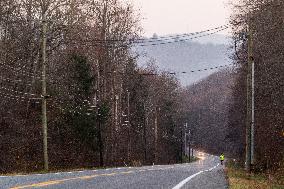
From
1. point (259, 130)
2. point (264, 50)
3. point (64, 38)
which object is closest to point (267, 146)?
point (259, 130)

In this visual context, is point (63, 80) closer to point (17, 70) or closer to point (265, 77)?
point (17, 70)

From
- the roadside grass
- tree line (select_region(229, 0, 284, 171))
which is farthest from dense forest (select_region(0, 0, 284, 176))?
the roadside grass

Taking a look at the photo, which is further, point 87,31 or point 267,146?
point 87,31

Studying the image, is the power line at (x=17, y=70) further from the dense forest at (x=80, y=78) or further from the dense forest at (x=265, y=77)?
the dense forest at (x=265, y=77)

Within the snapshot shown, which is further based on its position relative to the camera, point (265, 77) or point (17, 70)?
point (17, 70)

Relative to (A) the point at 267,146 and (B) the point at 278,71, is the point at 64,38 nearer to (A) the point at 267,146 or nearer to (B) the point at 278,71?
(B) the point at 278,71

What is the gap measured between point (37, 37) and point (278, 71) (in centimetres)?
2024

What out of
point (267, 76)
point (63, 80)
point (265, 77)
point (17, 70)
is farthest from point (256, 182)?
point (63, 80)

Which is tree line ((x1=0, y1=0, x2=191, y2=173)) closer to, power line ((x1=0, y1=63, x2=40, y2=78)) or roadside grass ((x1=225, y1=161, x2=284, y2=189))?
power line ((x1=0, y1=63, x2=40, y2=78))

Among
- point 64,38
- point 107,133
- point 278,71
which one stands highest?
point 64,38

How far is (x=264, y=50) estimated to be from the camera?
135 ft

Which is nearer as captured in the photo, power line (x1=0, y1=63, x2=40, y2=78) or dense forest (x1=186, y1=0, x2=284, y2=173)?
dense forest (x1=186, y1=0, x2=284, y2=173)

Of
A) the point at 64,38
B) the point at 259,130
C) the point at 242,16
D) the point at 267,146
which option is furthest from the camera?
the point at 64,38

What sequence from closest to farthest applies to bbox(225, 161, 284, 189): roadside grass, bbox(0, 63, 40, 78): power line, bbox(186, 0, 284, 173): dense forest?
bbox(225, 161, 284, 189): roadside grass < bbox(186, 0, 284, 173): dense forest < bbox(0, 63, 40, 78): power line
